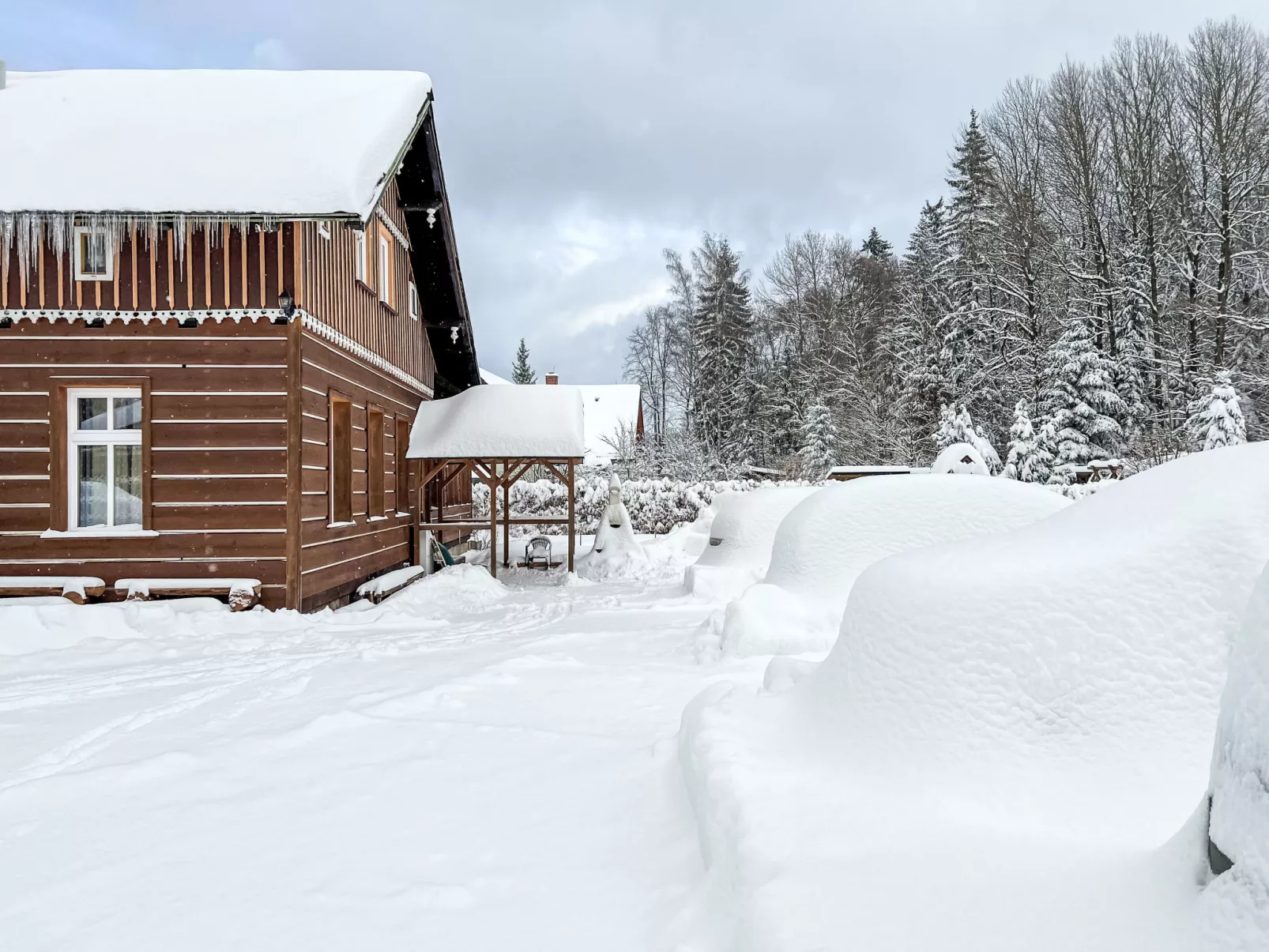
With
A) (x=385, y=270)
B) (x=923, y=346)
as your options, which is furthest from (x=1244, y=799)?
(x=923, y=346)

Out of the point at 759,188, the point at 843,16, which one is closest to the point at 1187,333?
the point at 843,16

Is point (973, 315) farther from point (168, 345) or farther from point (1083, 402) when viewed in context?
point (168, 345)

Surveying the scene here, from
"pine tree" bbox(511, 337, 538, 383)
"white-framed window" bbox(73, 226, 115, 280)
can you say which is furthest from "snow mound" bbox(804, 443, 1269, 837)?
"pine tree" bbox(511, 337, 538, 383)

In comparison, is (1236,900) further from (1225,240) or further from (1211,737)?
(1225,240)

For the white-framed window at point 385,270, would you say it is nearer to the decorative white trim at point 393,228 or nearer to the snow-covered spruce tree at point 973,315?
the decorative white trim at point 393,228

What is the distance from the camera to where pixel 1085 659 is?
9.57 ft

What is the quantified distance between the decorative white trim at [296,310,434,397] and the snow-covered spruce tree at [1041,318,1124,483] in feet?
52.2

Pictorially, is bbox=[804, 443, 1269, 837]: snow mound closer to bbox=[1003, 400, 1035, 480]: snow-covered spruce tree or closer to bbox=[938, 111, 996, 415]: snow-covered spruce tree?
bbox=[1003, 400, 1035, 480]: snow-covered spruce tree

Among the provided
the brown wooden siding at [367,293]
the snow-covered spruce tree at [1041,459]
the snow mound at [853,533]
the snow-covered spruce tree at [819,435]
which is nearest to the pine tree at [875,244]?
the snow-covered spruce tree at [819,435]

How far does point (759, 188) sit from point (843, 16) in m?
32.9

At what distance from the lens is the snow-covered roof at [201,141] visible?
8.55m

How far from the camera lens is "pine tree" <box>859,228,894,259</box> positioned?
43.7 metres

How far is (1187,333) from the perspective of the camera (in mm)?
20422

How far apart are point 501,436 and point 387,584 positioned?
10.5ft
